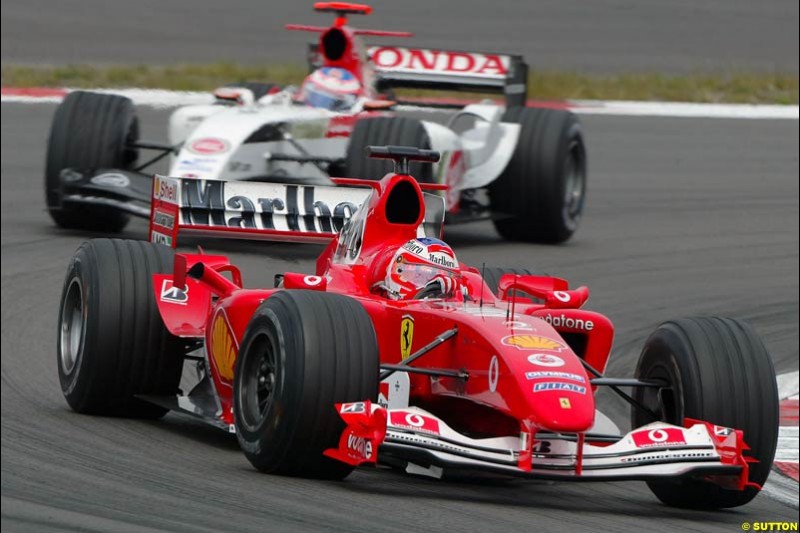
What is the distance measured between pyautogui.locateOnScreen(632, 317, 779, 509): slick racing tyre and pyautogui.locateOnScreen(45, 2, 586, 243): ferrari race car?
7.67m

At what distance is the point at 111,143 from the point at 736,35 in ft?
72.2

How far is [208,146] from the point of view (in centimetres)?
1611

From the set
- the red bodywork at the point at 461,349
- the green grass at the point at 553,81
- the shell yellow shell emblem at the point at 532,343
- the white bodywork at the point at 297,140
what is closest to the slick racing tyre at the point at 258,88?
the white bodywork at the point at 297,140

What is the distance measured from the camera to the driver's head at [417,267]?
29.5 ft

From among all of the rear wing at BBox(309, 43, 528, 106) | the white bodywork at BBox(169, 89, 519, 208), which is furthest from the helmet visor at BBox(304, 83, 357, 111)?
the rear wing at BBox(309, 43, 528, 106)

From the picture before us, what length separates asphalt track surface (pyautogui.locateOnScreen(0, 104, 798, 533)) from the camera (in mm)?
7609

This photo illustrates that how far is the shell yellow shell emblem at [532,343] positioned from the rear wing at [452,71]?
35.4 ft

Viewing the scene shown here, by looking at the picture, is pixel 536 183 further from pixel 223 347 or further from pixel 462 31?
pixel 462 31

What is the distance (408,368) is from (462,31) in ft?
90.6

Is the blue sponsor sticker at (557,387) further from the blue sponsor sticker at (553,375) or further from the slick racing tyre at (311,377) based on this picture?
the slick racing tyre at (311,377)

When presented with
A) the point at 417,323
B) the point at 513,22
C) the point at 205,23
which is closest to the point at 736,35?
the point at 513,22

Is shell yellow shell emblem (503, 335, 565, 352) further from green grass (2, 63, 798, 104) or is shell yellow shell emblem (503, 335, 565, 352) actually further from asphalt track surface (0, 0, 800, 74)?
asphalt track surface (0, 0, 800, 74)

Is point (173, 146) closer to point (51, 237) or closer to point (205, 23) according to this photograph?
point (51, 237)

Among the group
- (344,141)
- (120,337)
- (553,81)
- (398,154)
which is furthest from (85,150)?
(553,81)
